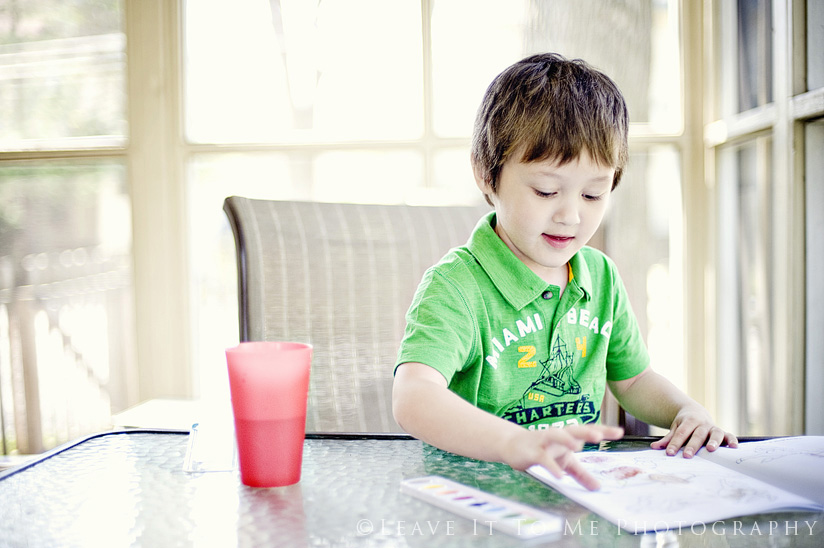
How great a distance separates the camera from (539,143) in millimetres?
897

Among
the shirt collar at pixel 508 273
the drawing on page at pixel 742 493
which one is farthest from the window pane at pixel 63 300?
the drawing on page at pixel 742 493

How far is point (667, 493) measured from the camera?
57cm

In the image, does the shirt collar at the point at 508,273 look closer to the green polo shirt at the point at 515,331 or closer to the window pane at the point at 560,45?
the green polo shirt at the point at 515,331

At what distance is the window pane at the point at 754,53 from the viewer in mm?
1601

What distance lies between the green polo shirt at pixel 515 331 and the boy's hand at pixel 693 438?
20 centimetres

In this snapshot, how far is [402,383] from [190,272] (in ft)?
4.81

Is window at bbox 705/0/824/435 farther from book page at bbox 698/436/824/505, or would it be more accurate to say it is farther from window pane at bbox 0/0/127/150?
window pane at bbox 0/0/127/150

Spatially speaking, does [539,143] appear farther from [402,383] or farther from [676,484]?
[676,484]

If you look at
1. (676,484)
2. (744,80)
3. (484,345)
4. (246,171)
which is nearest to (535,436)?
(676,484)

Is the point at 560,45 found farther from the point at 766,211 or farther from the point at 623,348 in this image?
the point at 623,348

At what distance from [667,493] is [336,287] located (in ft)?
2.69

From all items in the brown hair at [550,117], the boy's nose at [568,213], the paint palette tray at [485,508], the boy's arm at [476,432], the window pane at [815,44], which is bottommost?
the paint palette tray at [485,508]

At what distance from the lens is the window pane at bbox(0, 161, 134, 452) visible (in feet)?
6.95

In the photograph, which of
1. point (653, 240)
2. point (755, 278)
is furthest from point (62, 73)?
point (755, 278)
